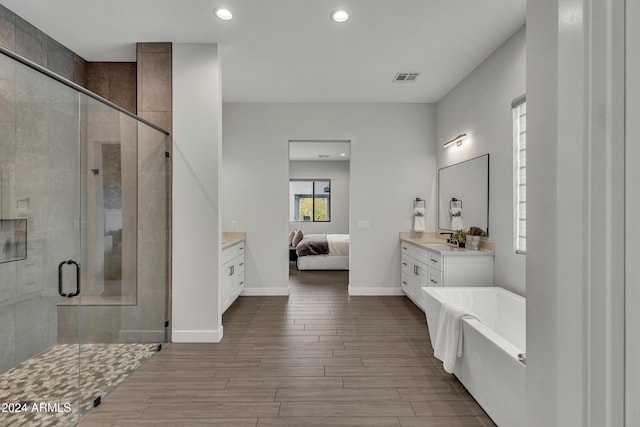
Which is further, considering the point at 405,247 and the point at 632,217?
the point at 405,247

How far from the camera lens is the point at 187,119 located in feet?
9.95

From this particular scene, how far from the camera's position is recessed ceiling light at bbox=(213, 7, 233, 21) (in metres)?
2.54

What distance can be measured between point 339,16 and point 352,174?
2.37m

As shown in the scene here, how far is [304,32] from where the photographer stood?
2.83 metres

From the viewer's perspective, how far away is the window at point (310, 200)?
9.30m

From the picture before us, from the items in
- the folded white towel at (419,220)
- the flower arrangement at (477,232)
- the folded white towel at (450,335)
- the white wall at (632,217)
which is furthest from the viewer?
the folded white towel at (419,220)

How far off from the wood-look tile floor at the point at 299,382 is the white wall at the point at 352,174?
3.77ft

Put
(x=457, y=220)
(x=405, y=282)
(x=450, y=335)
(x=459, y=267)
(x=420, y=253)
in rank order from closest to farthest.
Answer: (x=450, y=335)
(x=459, y=267)
(x=420, y=253)
(x=457, y=220)
(x=405, y=282)

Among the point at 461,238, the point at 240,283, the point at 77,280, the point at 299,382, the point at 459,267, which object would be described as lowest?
the point at 299,382

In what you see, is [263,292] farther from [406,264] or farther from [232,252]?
[406,264]

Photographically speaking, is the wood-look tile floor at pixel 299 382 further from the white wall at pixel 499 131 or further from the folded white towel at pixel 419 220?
the folded white towel at pixel 419 220

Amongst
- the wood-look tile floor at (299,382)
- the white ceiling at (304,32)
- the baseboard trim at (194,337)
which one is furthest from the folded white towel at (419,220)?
the baseboard trim at (194,337)

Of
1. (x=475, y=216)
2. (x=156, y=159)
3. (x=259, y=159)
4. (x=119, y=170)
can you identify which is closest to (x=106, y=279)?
(x=119, y=170)

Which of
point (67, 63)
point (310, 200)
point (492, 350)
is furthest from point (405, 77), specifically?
point (310, 200)
